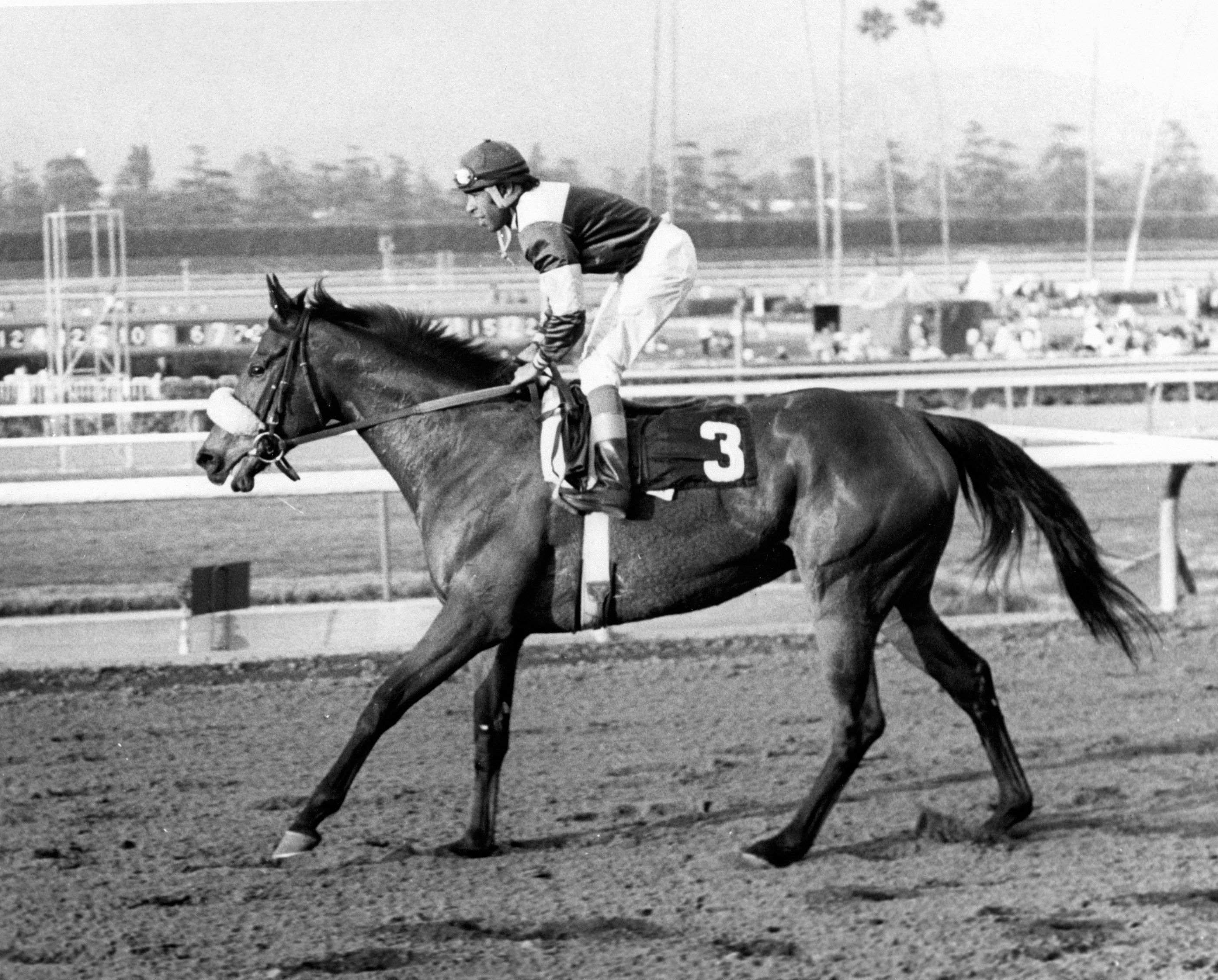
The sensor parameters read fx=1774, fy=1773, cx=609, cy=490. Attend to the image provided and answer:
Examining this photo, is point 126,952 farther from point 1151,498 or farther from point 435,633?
point 1151,498

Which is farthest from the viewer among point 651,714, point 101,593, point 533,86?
point 533,86

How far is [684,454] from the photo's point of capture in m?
4.38

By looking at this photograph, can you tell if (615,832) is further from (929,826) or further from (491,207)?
(491,207)

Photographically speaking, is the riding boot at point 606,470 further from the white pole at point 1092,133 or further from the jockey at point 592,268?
the white pole at point 1092,133

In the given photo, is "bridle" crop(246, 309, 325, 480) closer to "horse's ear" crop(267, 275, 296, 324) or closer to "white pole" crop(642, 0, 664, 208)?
"horse's ear" crop(267, 275, 296, 324)

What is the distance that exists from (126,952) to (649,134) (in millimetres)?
36101

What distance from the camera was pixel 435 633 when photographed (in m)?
4.23

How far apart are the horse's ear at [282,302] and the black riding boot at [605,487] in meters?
0.86

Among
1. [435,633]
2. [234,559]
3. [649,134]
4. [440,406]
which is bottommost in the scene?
[234,559]

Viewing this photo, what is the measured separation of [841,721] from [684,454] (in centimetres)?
75

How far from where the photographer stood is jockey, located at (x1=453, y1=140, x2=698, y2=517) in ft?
14.1

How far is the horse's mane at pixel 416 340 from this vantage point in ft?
15.1

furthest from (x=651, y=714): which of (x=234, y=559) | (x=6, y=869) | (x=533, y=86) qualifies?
(x=533, y=86)

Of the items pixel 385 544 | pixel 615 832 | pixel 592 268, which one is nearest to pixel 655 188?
pixel 385 544
